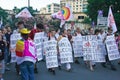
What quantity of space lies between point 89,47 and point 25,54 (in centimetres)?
616

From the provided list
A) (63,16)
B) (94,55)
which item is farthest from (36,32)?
(63,16)

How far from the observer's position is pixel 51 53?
14367 millimetres

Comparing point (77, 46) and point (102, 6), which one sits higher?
point (102, 6)

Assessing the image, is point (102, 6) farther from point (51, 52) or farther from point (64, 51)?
point (51, 52)

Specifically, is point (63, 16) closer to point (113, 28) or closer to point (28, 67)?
point (113, 28)

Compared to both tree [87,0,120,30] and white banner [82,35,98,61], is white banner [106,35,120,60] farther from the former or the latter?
tree [87,0,120,30]

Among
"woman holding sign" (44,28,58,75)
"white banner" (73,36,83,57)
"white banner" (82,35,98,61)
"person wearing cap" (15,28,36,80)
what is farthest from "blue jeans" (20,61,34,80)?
"white banner" (73,36,83,57)

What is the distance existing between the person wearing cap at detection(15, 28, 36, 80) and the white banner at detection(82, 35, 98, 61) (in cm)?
568

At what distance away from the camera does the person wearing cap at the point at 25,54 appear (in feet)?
33.0

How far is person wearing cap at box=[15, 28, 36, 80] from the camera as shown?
396 inches

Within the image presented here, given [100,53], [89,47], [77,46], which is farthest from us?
[77,46]

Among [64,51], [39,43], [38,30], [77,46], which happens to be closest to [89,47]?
[64,51]

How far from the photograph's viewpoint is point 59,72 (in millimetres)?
14531

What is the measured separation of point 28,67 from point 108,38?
6.57m
